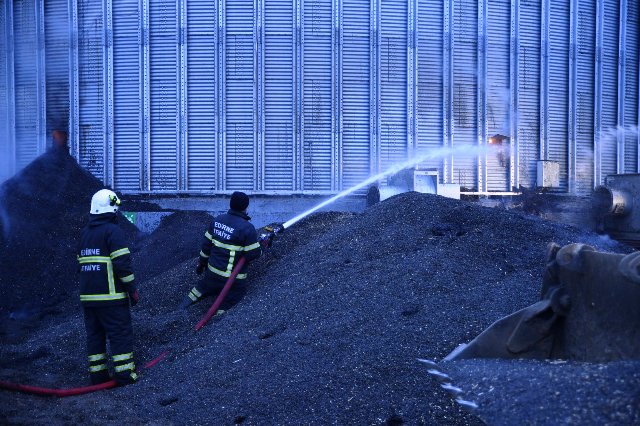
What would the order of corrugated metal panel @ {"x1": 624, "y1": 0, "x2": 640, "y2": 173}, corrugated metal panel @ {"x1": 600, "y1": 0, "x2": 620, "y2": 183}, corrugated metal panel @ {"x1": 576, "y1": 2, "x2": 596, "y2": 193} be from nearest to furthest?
corrugated metal panel @ {"x1": 576, "y1": 2, "x2": 596, "y2": 193}
corrugated metal panel @ {"x1": 600, "y1": 0, "x2": 620, "y2": 183}
corrugated metal panel @ {"x1": 624, "y1": 0, "x2": 640, "y2": 173}

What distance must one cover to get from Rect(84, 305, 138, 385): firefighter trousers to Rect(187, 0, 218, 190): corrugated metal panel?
801 centimetres

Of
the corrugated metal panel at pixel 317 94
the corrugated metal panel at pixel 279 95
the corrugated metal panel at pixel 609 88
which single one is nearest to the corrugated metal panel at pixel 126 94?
the corrugated metal panel at pixel 279 95

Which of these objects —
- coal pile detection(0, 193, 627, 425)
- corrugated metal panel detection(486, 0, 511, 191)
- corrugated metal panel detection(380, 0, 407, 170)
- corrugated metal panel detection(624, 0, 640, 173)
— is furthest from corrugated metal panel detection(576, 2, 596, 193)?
coal pile detection(0, 193, 627, 425)

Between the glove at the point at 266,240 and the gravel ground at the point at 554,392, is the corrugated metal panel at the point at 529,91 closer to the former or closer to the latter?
the glove at the point at 266,240

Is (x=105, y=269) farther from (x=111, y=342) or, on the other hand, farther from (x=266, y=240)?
(x=266, y=240)

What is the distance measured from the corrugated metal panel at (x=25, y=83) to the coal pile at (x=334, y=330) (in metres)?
7.53

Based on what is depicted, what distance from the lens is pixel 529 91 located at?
1580cm

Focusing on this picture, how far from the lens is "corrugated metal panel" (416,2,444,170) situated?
15.0 metres

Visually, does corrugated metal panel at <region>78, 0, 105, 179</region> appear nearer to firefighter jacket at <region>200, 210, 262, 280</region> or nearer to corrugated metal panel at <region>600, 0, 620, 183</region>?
firefighter jacket at <region>200, 210, 262, 280</region>

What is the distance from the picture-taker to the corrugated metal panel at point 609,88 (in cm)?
1655

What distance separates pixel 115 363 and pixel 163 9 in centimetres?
1064

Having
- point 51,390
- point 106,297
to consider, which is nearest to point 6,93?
point 106,297

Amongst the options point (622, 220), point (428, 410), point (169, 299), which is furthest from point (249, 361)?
point (622, 220)

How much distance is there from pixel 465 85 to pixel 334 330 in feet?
35.3
